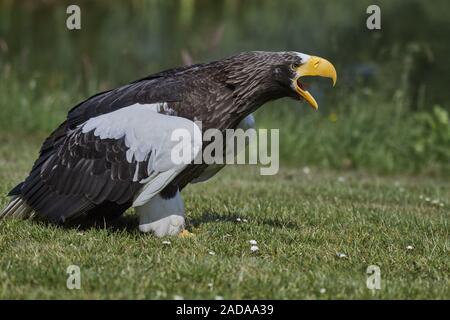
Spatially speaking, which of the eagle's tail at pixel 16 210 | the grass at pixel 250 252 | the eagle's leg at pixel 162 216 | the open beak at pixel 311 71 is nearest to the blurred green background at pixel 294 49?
the grass at pixel 250 252

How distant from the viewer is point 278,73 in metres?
5.77

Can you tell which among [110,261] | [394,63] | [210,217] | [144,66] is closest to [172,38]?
[144,66]

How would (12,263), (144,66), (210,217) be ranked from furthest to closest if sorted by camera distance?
(144,66) < (210,217) < (12,263)

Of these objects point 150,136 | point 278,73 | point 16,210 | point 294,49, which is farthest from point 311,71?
point 294,49

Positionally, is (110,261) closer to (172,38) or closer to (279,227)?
(279,227)

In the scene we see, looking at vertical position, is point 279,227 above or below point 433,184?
above

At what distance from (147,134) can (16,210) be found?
1.32 metres

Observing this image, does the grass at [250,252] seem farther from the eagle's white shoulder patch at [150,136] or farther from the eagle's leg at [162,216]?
the eagle's white shoulder patch at [150,136]

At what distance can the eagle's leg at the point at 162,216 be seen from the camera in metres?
5.66

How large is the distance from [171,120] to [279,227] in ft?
4.39

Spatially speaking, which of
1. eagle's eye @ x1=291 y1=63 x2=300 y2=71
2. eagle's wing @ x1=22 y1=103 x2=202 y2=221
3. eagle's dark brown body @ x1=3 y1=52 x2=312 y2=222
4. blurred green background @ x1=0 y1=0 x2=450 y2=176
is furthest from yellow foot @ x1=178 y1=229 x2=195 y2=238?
blurred green background @ x1=0 y1=0 x2=450 y2=176

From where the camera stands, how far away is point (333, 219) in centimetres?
Answer: 664

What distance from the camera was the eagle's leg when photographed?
566cm

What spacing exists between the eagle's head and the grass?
103 cm
